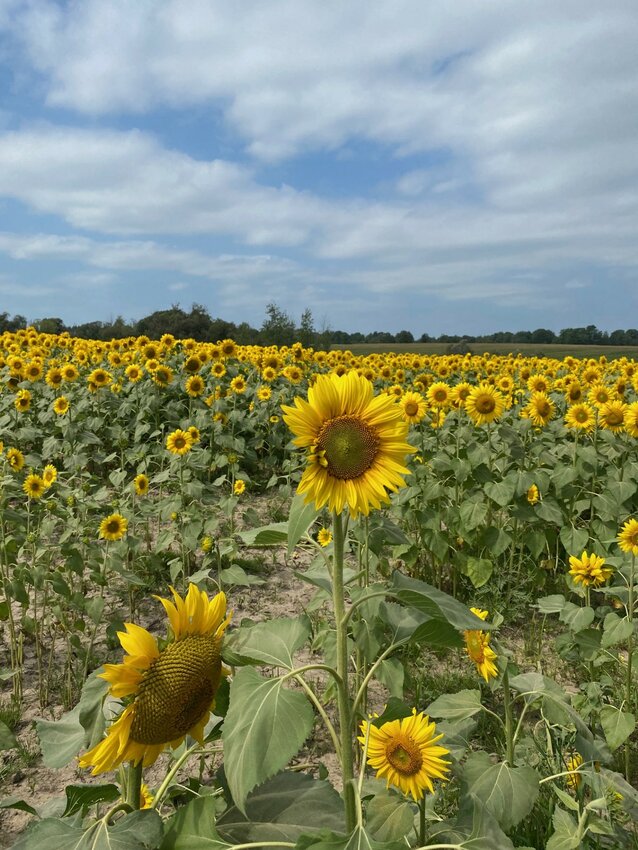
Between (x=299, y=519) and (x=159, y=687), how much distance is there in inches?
17.5

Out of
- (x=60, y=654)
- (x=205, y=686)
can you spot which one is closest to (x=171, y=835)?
(x=205, y=686)

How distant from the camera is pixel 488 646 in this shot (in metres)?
2.17

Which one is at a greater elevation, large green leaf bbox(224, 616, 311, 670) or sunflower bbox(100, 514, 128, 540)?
large green leaf bbox(224, 616, 311, 670)

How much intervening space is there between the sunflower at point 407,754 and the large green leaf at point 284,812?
37cm

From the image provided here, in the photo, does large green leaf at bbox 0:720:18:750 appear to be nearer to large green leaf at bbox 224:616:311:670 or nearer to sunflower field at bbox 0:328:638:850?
sunflower field at bbox 0:328:638:850

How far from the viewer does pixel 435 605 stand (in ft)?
4.10

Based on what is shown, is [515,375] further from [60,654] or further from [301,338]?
[301,338]

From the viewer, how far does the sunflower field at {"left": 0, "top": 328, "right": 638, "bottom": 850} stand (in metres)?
1.16

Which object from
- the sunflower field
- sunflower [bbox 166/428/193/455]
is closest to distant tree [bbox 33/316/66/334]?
the sunflower field

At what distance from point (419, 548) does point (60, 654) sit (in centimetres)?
260

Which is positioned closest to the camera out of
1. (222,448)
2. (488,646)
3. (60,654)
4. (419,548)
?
(488,646)

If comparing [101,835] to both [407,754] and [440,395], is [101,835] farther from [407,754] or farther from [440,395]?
[440,395]

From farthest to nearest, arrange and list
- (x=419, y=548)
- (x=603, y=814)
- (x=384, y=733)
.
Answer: (x=419, y=548) → (x=603, y=814) → (x=384, y=733)

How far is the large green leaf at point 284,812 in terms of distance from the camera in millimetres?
1191
